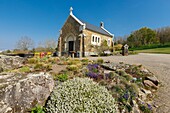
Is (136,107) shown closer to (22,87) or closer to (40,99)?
(40,99)

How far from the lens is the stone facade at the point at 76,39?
1997 centimetres

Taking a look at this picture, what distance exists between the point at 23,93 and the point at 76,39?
18.6 meters

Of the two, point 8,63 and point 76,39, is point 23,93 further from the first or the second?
point 76,39

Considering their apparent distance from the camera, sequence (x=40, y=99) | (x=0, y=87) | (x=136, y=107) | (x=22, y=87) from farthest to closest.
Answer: (x=136, y=107)
(x=40, y=99)
(x=22, y=87)
(x=0, y=87)

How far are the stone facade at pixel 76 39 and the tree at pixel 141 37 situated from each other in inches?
976

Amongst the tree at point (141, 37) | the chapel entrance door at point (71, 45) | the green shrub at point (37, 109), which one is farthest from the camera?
the tree at point (141, 37)

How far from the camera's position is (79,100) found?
8.87ft

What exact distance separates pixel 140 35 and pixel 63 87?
46569 mm

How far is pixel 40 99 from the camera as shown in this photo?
10.1 ft

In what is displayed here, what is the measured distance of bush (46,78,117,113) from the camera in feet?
8.50

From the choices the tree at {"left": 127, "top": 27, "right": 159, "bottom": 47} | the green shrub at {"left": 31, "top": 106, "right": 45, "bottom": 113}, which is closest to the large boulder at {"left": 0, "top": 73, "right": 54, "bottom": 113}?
the green shrub at {"left": 31, "top": 106, "right": 45, "bottom": 113}

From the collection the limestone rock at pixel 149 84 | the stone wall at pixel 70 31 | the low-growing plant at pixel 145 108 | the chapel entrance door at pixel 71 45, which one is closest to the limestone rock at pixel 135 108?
the low-growing plant at pixel 145 108

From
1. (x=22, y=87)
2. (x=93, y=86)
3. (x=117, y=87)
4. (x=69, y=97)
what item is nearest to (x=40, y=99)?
(x=22, y=87)

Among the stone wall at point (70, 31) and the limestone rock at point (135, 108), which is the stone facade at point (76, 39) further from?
the limestone rock at point (135, 108)
